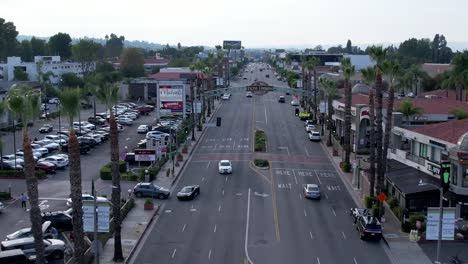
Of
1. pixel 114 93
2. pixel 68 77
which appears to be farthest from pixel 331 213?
pixel 68 77

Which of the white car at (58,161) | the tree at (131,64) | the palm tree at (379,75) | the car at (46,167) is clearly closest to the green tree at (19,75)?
the tree at (131,64)

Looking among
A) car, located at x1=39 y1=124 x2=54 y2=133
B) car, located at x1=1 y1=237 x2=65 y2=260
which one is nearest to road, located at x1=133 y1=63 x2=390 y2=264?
car, located at x1=1 y1=237 x2=65 y2=260

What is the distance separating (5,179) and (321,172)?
1316 inches

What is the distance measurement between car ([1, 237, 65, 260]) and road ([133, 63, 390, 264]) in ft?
16.2

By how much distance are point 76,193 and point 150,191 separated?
2137 cm

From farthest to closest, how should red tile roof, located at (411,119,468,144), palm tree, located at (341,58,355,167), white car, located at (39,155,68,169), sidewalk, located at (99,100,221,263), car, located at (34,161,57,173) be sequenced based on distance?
white car, located at (39,155,68,169), palm tree, located at (341,58,355,167), car, located at (34,161,57,173), red tile roof, located at (411,119,468,144), sidewalk, located at (99,100,221,263)

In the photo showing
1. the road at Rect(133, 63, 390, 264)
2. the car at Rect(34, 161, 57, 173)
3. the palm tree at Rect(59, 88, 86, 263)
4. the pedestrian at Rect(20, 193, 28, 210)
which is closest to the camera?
the palm tree at Rect(59, 88, 86, 263)

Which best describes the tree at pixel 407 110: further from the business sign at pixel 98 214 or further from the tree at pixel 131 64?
the tree at pixel 131 64

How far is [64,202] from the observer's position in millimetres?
51500

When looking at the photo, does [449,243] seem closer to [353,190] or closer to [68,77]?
[353,190]

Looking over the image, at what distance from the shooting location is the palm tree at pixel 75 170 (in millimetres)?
31781

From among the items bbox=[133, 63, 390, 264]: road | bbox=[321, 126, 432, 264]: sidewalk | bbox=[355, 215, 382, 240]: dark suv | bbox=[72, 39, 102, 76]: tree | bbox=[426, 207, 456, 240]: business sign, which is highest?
bbox=[72, 39, 102, 76]: tree

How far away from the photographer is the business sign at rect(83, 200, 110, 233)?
33.8m

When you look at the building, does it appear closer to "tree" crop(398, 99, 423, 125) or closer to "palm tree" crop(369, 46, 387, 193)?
"tree" crop(398, 99, 423, 125)
